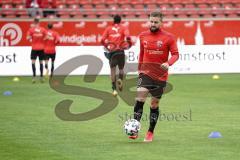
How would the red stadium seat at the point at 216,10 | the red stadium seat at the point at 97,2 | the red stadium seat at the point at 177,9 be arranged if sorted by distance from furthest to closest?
the red stadium seat at the point at 97,2, the red stadium seat at the point at 216,10, the red stadium seat at the point at 177,9

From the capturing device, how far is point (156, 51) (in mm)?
13508

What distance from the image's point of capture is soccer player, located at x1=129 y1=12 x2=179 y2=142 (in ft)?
44.2

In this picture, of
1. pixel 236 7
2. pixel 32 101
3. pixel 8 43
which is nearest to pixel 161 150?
pixel 32 101

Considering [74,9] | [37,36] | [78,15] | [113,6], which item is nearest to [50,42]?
[37,36]

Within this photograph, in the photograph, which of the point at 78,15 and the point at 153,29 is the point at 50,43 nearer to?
the point at 78,15

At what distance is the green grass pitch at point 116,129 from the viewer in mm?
12144

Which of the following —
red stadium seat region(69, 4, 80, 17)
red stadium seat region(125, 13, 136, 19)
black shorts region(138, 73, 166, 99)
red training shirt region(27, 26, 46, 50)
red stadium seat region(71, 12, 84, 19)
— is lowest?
red stadium seat region(125, 13, 136, 19)

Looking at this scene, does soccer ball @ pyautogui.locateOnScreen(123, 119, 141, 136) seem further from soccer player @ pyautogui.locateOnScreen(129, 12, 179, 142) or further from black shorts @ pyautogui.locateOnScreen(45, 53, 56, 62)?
black shorts @ pyautogui.locateOnScreen(45, 53, 56, 62)

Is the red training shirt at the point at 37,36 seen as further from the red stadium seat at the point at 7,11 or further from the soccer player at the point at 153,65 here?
the soccer player at the point at 153,65

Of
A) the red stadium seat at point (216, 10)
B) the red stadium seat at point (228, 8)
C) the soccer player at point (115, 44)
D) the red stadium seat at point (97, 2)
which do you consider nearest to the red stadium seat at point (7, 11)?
the red stadium seat at point (97, 2)

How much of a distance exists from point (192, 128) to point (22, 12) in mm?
20343

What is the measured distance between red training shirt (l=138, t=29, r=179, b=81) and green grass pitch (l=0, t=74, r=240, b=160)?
1.32 metres

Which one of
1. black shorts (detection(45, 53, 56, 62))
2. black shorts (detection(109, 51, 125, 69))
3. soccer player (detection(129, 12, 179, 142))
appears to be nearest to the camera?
soccer player (detection(129, 12, 179, 142))

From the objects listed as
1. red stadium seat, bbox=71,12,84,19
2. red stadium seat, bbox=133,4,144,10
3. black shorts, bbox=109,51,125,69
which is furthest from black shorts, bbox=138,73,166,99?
red stadium seat, bbox=133,4,144,10
